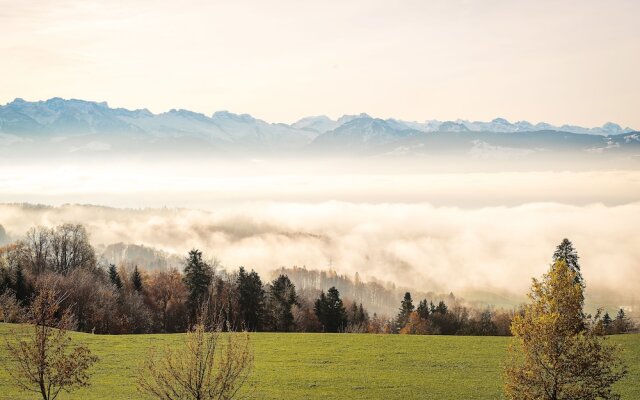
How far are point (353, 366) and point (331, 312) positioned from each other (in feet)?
129

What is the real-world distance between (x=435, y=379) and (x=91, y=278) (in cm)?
5726

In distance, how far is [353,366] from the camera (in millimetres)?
41594

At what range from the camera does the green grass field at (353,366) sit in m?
34.6

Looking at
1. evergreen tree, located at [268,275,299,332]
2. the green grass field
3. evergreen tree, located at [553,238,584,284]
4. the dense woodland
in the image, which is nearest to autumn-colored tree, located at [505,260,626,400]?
the green grass field

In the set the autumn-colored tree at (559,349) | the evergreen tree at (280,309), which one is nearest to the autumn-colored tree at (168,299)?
the evergreen tree at (280,309)

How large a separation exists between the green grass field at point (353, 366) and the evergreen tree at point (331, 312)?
2554 cm

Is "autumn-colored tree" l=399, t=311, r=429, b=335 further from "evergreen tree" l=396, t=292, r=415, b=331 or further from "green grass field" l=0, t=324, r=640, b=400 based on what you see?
"green grass field" l=0, t=324, r=640, b=400

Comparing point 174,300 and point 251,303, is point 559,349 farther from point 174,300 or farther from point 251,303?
point 174,300

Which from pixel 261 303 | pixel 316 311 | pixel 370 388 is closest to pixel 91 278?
pixel 261 303

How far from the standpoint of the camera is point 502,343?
166 feet

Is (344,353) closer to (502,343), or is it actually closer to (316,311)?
Result: (502,343)

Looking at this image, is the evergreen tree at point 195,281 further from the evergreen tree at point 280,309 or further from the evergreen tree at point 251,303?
the evergreen tree at point 280,309

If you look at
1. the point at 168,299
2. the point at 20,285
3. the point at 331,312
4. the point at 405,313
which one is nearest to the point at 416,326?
the point at 405,313

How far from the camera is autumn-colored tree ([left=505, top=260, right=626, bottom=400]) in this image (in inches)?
826
